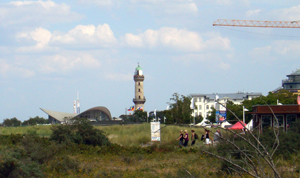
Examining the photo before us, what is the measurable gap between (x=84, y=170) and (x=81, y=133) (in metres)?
11.2

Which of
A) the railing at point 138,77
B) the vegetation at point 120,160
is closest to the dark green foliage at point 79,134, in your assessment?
the vegetation at point 120,160

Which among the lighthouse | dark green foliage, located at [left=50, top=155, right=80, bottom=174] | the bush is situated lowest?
dark green foliage, located at [left=50, top=155, right=80, bottom=174]

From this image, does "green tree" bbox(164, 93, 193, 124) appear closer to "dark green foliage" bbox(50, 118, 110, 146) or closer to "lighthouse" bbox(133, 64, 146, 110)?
"dark green foliage" bbox(50, 118, 110, 146)

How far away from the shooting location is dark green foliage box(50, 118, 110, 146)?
26000 millimetres

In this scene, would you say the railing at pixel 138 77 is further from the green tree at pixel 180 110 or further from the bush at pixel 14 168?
the bush at pixel 14 168

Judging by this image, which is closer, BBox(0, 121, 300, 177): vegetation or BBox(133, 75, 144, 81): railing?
BBox(0, 121, 300, 177): vegetation

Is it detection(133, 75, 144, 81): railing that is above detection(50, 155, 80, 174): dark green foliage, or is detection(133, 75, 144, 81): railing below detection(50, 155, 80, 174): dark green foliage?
above

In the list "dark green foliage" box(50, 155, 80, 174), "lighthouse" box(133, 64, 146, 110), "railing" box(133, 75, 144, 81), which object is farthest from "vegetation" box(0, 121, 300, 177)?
"railing" box(133, 75, 144, 81)

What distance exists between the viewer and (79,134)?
26.6 m

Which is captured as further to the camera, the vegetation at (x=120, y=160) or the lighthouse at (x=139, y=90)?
the lighthouse at (x=139, y=90)

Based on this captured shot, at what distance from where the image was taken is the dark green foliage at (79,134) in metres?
26.0

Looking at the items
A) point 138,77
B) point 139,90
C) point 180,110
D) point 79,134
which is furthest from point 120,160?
point 138,77

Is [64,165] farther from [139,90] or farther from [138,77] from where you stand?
[138,77]

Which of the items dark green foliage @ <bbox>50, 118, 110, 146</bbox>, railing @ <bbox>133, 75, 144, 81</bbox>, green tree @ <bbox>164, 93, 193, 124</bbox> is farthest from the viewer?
railing @ <bbox>133, 75, 144, 81</bbox>
